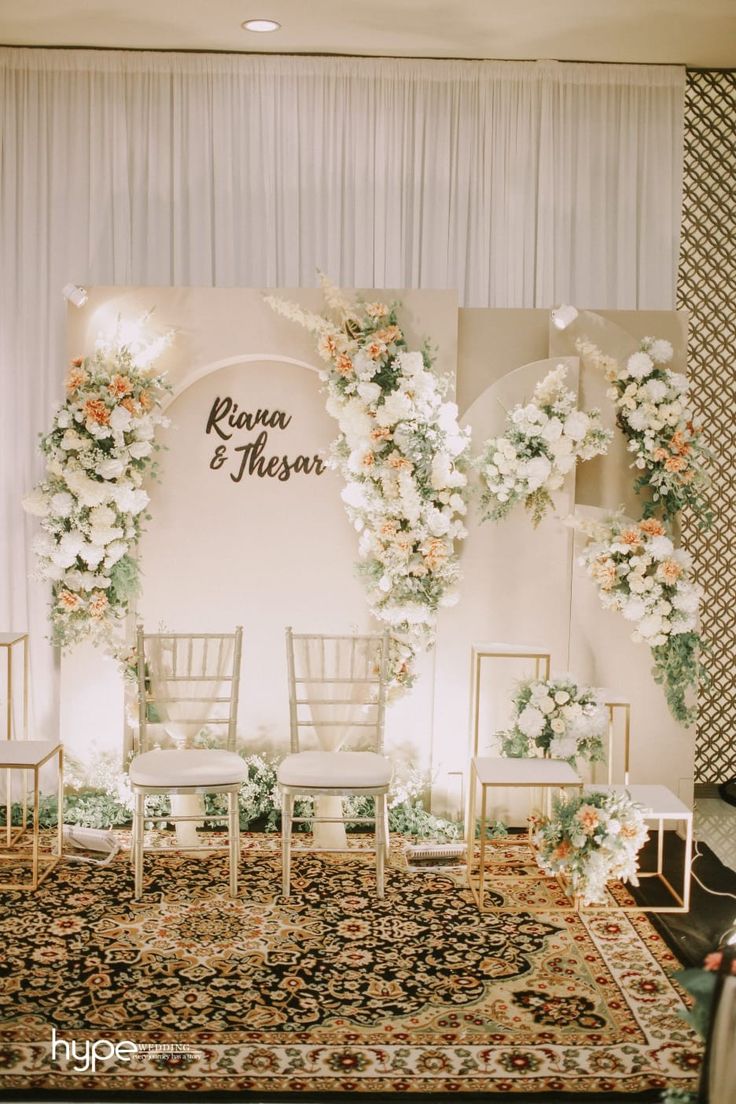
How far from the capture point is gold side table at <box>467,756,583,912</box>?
5039 mm

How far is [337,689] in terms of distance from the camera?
6020 mm

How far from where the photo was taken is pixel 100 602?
19.2 ft

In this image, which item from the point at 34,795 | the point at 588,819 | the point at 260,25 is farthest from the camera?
the point at 260,25

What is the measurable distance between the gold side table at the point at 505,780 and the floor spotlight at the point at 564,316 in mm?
2211

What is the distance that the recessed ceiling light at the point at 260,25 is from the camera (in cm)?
609

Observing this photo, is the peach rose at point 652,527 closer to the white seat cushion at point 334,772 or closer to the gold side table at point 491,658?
the gold side table at point 491,658

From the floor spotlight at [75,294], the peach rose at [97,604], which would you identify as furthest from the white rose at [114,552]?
the floor spotlight at [75,294]

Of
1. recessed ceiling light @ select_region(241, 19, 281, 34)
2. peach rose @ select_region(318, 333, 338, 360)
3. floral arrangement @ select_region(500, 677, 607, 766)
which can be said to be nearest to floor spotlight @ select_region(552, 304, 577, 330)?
peach rose @ select_region(318, 333, 338, 360)

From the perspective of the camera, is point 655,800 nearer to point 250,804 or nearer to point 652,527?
point 652,527

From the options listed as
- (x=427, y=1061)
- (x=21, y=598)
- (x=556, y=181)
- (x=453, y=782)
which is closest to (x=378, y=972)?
(x=427, y=1061)

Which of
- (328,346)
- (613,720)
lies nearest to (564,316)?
(328,346)

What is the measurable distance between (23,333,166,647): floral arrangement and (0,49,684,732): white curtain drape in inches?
32.7

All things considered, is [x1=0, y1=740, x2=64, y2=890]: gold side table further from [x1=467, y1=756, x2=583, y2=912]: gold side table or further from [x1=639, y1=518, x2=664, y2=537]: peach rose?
[x1=639, y1=518, x2=664, y2=537]: peach rose

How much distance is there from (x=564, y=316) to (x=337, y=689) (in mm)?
2253
